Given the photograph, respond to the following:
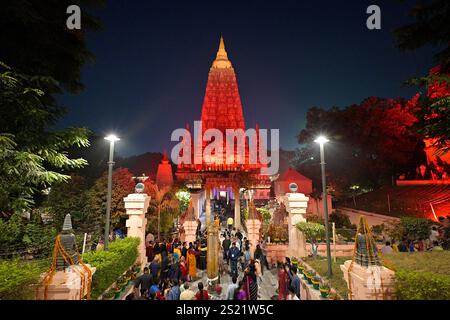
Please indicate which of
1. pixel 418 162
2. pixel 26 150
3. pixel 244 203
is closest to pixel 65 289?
pixel 26 150

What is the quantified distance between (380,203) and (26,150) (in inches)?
1128

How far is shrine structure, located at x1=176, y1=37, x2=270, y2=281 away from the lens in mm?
25562

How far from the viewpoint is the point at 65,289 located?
16.2ft

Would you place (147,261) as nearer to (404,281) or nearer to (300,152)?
(404,281)

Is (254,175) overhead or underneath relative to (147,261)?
overhead

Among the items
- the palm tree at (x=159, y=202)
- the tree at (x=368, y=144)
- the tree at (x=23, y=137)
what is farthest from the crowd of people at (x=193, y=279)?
the tree at (x=368, y=144)

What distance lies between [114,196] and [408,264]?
1521 centimetres

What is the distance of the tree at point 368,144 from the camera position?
108 feet

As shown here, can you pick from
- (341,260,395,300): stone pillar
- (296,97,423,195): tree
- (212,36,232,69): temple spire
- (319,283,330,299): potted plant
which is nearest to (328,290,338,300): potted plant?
(319,283,330,299): potted plant

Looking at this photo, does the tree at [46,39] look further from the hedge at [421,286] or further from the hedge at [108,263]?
the hedge at [421,286]

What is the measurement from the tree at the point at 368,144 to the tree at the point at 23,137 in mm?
29302

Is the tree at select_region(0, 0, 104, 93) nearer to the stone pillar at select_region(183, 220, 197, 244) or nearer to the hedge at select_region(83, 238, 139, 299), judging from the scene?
the hedge at select_region(83, 238, 139, 299)

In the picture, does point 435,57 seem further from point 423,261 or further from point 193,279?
point 193,279

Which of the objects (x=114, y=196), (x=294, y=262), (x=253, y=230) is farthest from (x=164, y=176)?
(x=294, y=262)
